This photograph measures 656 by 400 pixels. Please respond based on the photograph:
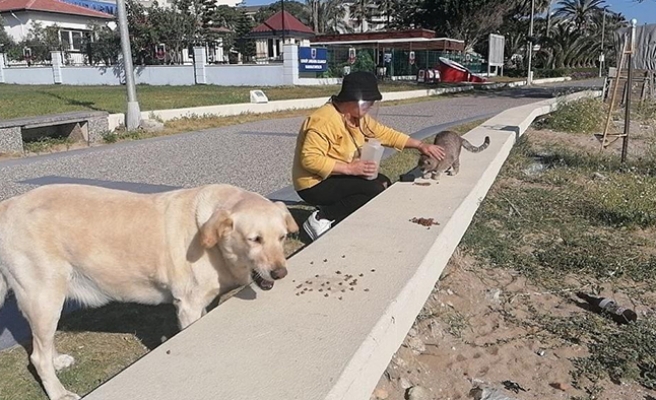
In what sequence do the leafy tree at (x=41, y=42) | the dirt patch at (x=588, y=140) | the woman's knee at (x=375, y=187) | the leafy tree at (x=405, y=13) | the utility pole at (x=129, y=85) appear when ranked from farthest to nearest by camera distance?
the leafy tree at (x=405, y=13), the leafy tree at (x=41, y=42), the utility pole at (x=129, y=85), the dirt patch at (x=588, y=140), the woman's knee at (x=375, y=187)

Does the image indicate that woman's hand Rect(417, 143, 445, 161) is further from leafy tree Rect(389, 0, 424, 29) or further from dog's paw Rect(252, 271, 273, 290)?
leafy tree Rect(389, 0, 424, 29)

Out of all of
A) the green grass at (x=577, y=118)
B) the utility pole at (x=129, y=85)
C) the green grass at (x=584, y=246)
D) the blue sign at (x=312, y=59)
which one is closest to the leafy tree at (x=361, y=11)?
the blue sign at (x=312, y=59)

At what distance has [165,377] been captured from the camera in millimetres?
2443

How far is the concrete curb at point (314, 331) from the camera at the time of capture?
2381mm

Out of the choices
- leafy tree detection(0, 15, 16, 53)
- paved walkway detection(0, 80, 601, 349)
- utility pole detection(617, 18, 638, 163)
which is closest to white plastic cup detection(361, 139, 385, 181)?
paved walkway detection(0, 80, 601, 349)

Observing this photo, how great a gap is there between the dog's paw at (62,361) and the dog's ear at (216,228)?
113 centimetres

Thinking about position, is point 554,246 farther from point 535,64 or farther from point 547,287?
point 535,64

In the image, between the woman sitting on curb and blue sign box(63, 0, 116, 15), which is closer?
the woman sitting on curb

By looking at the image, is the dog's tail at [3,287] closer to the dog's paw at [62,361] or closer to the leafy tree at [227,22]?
the dog's paw at [62,361]

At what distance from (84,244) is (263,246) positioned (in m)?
0.87

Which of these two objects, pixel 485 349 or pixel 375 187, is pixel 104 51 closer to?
pixel 375 187

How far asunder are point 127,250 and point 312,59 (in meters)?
28.2

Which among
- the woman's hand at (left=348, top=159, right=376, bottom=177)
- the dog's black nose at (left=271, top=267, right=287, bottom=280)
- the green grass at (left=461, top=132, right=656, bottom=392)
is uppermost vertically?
the woman's hand at (left=348, top=159, right=376, bottom=177)

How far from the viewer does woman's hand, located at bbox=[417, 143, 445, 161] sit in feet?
18.1
